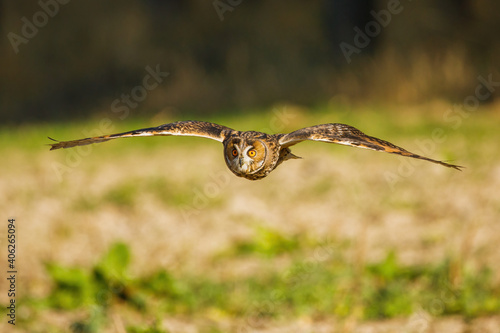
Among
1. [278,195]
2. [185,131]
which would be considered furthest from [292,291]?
[185,131]

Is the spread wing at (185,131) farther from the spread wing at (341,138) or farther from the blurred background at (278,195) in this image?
the blurred background at (278,195)

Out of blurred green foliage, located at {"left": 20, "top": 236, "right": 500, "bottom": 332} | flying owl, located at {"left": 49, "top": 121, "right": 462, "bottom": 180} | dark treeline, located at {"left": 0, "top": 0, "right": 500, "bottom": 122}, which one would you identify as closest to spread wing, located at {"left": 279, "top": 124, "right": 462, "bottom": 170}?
flying owl, located at {"left": 49, "top": 121, "right": 462, "bottom": 180}

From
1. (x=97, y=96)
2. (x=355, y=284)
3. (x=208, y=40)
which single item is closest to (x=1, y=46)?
(x=97, y=96)

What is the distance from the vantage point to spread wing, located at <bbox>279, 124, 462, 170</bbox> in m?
2.12

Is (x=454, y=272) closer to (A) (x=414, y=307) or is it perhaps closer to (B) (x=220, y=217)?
(A) (x=414, y=307)

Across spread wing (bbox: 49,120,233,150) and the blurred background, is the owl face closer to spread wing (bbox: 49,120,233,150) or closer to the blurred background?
spread wing (bbox: 49,120,233,150)

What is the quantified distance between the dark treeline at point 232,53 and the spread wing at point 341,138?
796 cm

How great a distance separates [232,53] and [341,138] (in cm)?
1293

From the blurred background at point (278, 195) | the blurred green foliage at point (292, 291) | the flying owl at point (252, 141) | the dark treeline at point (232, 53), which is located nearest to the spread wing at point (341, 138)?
the flying owl at point (252, 141)

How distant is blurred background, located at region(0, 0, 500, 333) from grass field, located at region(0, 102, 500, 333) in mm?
19

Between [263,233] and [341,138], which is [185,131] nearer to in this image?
[341,138]

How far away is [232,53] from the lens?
48.9 ft

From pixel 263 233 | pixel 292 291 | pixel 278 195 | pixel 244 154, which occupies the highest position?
pixel 278 195

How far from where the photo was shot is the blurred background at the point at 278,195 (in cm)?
492
